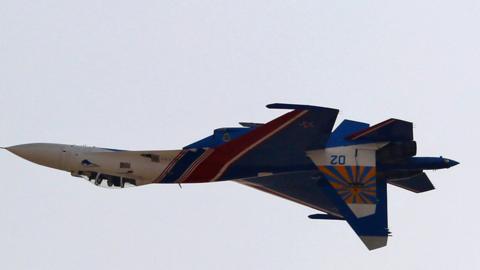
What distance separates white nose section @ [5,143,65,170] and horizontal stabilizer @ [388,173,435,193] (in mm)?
12622

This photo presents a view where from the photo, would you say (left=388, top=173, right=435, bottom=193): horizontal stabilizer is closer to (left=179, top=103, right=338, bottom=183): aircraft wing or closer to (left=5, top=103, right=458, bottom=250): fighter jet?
(left=5, top=103, right=458, bottom=250): fighter jet

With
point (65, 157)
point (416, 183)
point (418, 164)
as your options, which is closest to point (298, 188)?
point (418, 164)

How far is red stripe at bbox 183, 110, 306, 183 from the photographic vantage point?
46.8 meters

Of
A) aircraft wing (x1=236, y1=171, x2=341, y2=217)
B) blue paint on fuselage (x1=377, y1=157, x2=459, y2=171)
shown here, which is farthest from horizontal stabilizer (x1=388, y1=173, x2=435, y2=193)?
aircraft wing (x1=236, y1=171, x2=341, y2=217)

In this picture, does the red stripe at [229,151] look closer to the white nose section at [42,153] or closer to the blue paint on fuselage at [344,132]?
the blue paint on fuselage at [344,132]

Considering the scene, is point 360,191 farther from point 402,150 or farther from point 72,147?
point 72,147

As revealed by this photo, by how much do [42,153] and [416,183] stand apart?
14.3 metres

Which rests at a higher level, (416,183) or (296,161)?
(296,161)

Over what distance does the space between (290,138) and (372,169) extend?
10.5 ft

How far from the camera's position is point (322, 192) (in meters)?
48.5

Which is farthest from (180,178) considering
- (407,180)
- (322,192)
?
(407,180)

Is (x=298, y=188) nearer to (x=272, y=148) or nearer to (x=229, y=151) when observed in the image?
(x=272, y=148)

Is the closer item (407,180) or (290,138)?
(290,138)

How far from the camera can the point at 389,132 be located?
4684 centimetres
